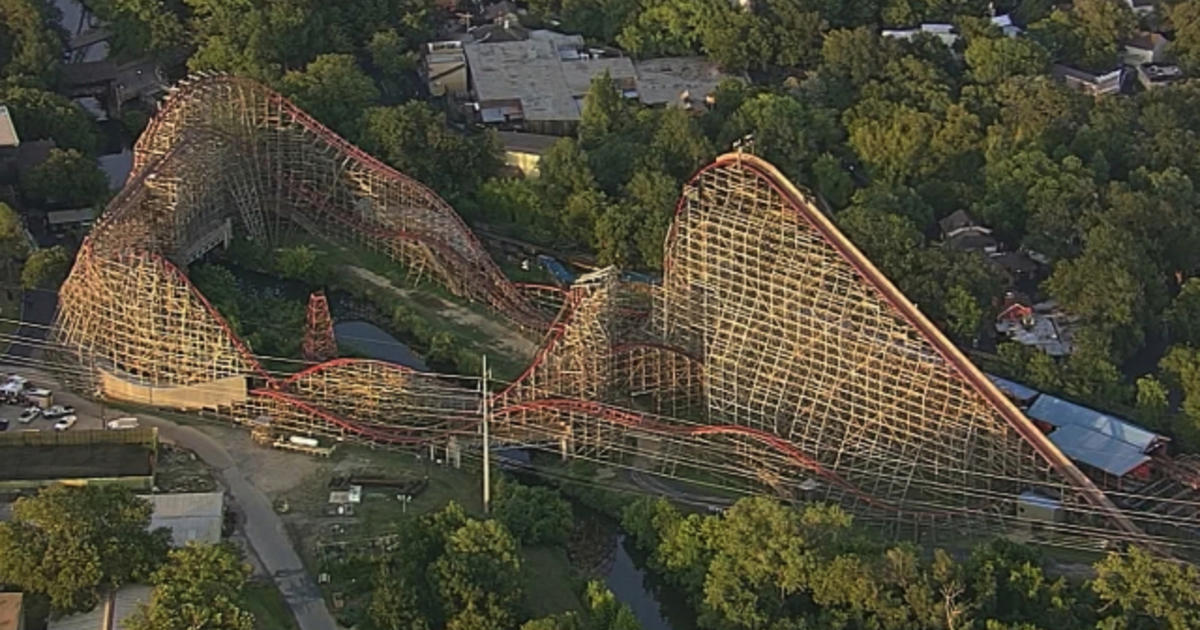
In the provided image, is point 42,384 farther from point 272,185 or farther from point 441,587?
point 441,587

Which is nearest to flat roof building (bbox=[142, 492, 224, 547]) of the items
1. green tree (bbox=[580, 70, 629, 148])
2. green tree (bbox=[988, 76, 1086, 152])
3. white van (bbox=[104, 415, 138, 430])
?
white van (bbox=[104, 415, 138, 430])

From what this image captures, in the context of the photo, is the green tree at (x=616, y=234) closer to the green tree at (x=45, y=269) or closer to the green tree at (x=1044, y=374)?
the green tree at (x=1044, y=374)

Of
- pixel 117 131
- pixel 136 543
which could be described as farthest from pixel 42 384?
pixel 117 131

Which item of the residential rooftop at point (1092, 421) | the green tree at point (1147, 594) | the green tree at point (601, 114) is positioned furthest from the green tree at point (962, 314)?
the green tree at point (601, 114)

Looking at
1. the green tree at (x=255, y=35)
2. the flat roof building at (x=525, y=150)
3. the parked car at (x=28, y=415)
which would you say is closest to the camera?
the parked car at (x=28, y=415)

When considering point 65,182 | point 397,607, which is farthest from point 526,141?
point 397,607
